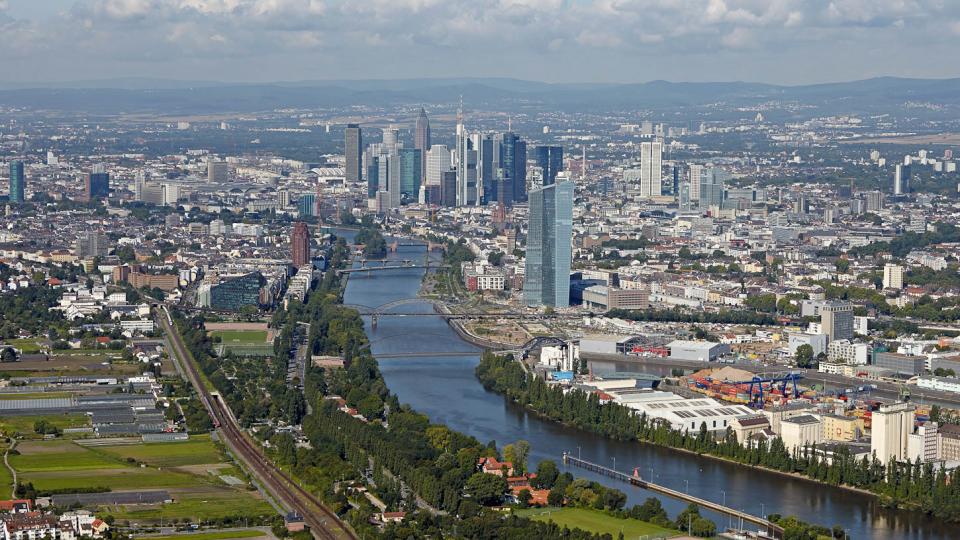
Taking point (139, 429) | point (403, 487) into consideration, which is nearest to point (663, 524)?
point (403, 487)

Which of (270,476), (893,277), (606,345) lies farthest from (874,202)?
(270,476)

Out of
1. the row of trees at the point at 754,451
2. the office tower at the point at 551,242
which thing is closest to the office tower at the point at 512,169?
the office tower at the point at 551,242

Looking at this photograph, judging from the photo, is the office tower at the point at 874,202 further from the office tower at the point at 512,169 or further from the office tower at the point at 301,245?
the office tower at the point at 301,245

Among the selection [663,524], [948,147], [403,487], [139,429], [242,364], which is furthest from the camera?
[948,147]

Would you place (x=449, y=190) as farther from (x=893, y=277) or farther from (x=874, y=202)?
(x=893, y=277)

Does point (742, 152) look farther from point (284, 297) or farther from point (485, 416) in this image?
point (485, 416)

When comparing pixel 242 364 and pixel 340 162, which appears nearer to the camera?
pixel 242 364

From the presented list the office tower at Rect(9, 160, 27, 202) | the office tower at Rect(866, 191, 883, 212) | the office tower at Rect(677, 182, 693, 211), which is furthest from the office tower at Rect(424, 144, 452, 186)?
the office tower at Rect(866, 191, 883, 212)
